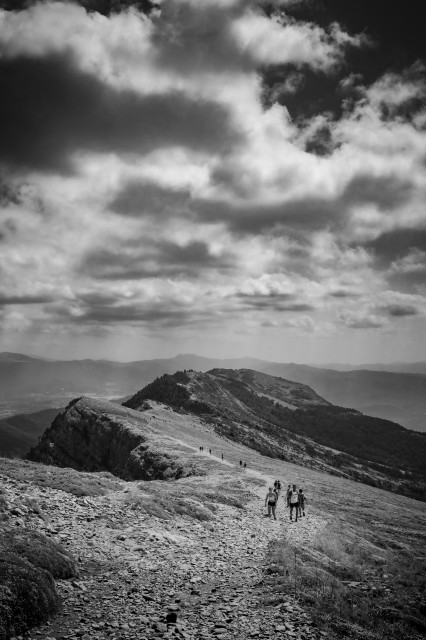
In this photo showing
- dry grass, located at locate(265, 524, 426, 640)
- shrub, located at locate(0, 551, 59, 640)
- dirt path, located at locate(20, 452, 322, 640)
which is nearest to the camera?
shrub, located at locate(0, 551, 59, 640)

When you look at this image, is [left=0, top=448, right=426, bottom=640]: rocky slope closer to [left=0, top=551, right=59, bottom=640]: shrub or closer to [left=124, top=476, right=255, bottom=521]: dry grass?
[left=124, top=476, right=255, bottom=521]: dry grass

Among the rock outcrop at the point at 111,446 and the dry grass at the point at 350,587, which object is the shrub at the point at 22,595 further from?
the rock outcrop at the point at 111,446

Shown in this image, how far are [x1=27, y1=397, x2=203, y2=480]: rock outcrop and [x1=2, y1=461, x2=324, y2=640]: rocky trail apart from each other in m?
26.9

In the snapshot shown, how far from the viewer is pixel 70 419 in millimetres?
93438

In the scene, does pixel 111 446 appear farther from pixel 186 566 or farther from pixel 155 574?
pixel 155 574

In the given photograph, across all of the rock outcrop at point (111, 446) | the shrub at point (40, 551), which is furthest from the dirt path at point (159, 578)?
the rock outcrop at point (111, 446)

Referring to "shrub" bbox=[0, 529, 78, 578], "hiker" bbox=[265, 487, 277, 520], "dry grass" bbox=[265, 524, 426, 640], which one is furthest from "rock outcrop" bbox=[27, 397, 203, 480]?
"shrub" bbox=[0, 529, 78, 578]

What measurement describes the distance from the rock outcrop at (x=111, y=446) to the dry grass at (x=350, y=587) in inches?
1098

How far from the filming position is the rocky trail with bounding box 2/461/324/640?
10469mm

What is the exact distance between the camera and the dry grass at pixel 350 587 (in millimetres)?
12008

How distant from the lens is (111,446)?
7700cm

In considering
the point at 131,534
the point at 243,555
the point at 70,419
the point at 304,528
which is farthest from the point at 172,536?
the point at 70,419

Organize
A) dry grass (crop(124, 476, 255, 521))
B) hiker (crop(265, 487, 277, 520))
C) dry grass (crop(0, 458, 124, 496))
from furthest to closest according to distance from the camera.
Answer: hiker (crop(265, 487, 277, 520)) < dry grass (crop(0, 458, 124, 496)) < dry grass (crop(124, 476, 255, 521))

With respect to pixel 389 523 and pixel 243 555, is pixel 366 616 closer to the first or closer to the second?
pixel 243 555
